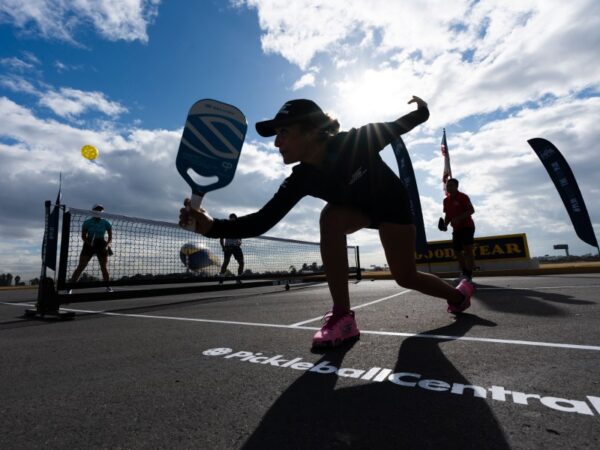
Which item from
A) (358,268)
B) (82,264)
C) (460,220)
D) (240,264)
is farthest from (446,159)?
(82,264)

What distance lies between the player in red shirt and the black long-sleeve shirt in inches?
191

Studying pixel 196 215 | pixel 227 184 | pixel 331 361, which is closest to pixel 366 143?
pixel 227 184

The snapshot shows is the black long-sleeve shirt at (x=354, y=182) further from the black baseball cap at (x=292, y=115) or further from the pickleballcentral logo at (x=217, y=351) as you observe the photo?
the pickleballcentral logo at (x=217, y=351)

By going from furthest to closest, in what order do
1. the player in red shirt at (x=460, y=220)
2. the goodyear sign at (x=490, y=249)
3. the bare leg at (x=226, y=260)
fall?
the goodyear sign at (x=490, y=249) < the bare leg at (x=226, y=260) < the player in red shirt at (x=460, y=220)

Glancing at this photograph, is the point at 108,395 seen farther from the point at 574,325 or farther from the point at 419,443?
the point at 574,325

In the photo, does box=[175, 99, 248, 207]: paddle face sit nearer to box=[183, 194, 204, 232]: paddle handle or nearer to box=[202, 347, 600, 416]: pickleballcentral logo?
box=[183, 194, 204, 232]: paddle handle

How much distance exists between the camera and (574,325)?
2459 mm

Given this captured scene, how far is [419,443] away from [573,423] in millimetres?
518

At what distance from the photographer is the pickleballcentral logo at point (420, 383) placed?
3.87ft

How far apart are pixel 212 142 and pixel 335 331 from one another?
1.72 metres

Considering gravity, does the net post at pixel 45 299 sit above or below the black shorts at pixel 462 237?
below

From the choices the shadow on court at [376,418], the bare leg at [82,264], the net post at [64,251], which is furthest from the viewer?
the bare leg at [82,264]

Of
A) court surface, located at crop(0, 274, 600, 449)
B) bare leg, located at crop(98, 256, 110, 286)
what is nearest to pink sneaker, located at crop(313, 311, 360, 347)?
court surface, located at crop(0, 274, 600, 449)

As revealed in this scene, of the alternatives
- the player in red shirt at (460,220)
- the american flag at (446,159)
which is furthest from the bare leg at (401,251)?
the american flag at (446,159)
